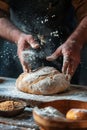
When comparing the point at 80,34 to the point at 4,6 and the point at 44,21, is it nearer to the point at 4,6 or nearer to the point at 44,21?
the point at 44,21

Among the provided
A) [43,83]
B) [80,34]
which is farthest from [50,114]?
[80,34]

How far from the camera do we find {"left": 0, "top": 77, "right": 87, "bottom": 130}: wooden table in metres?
1.49

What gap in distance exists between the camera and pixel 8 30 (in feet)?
7.93

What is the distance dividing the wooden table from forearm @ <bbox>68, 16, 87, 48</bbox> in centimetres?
30

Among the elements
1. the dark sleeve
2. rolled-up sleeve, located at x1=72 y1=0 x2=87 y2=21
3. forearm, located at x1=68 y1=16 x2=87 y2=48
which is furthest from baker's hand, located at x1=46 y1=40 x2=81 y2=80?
the dark sleeve

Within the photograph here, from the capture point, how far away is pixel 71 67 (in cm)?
218

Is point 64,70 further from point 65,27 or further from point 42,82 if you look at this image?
point 65,27

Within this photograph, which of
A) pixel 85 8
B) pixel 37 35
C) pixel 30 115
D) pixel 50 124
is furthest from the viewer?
pixel 37 35

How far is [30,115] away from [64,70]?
63cm

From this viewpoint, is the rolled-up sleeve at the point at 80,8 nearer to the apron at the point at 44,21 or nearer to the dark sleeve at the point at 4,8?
the apron at the point at 44,21

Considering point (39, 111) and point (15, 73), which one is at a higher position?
point (39, 111)

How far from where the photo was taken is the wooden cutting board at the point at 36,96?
6.21 feet

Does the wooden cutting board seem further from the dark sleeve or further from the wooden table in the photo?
the dark sleeve

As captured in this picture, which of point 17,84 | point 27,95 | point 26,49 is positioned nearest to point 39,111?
point 27,95
